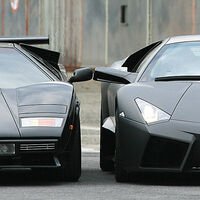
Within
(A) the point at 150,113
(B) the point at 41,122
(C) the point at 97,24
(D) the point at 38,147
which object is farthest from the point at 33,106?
(C) the point at 97,24

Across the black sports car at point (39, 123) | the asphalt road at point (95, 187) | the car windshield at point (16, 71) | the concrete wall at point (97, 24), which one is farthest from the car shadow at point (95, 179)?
the concrete wall at point (97, 24)

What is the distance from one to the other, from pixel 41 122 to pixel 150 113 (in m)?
0.87

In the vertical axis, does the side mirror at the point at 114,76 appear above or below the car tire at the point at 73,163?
above

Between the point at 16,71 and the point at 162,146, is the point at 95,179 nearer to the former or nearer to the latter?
the point at 162,146

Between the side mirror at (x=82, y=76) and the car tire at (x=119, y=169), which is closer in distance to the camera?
the car tire at (x=119, y=169)

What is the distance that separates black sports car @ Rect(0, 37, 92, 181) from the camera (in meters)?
8.35

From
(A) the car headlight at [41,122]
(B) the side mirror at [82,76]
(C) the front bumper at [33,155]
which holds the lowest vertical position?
(C) the front bumper at [33,155]

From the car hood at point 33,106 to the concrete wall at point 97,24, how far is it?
14066 mm

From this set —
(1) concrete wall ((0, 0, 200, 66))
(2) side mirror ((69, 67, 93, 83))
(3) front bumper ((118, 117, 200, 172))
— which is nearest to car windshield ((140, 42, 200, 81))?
(2) side mirror ((69, 67, 93, 83))

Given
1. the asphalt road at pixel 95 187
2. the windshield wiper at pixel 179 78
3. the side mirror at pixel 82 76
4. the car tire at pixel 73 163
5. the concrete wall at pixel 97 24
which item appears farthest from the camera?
the concrete wall at pixel 97 24

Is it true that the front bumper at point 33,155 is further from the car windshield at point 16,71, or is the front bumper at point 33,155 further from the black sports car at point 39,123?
the car windshield at point 16,71

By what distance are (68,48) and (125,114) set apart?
48.1 ft

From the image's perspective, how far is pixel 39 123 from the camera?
27.7 feet

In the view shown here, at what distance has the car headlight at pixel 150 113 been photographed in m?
8.44
